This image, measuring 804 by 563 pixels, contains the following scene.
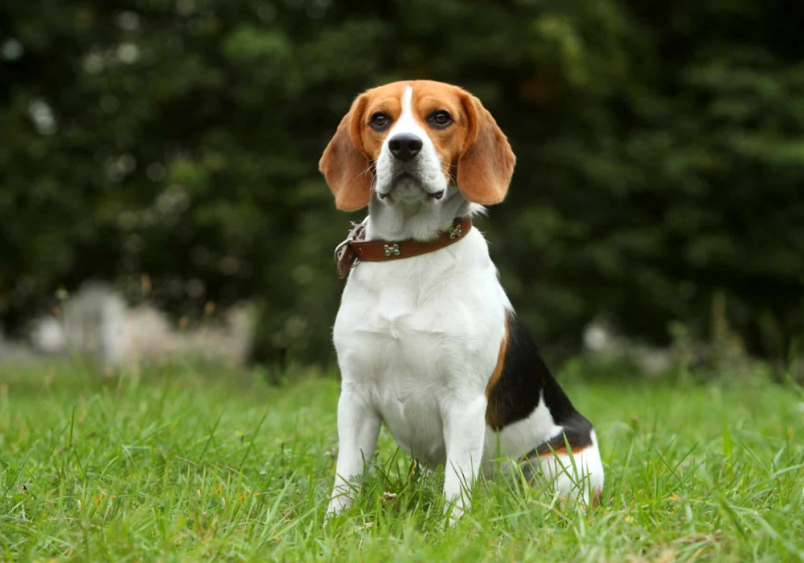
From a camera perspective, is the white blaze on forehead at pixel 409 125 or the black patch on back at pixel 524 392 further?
the black patch on back at pixel 524 392

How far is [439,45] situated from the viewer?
10750 millimetres

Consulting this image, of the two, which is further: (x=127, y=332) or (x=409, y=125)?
(x=127, y=332)

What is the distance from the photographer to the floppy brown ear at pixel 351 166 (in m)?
3.23

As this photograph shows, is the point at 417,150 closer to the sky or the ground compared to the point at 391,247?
closer to the sky

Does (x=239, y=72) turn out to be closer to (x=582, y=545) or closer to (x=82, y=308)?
(x=582, y=545)

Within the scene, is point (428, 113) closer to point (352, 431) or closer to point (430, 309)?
point (430, 309)

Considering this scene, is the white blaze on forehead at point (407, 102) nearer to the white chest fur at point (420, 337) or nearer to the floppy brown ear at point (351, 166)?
the floppy brown ear at point (351, 166)

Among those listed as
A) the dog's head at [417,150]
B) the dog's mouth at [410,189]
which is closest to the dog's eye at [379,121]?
the dog's head at [417,150]

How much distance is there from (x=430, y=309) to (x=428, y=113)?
72 centimetres

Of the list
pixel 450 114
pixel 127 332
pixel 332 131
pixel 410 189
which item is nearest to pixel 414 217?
pixel 410 189

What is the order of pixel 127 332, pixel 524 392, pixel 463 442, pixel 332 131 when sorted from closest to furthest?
pixel 463 442
pixel 524 392
pixel 127 332
pixel 332 131

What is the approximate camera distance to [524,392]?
131 inches

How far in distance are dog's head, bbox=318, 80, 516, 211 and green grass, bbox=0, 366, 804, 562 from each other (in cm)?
106

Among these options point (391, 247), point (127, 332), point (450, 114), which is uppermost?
point (450, 114)
